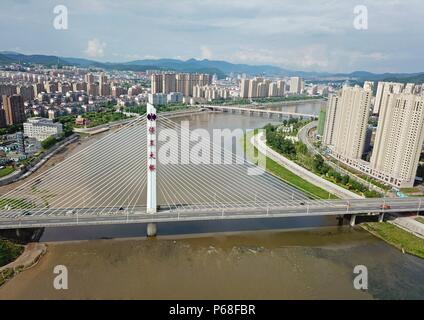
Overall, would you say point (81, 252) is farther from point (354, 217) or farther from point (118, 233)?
point (354, 217)

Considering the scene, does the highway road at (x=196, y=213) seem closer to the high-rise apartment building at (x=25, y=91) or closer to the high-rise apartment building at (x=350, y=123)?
the high-rise apartment building at (x=350, y=123)

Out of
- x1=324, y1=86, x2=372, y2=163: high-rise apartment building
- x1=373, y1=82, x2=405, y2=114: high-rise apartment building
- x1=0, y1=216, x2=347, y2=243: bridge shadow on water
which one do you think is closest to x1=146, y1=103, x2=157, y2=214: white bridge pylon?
x1=0, y1=216, x2=347, y2=243: bridge shadow on water

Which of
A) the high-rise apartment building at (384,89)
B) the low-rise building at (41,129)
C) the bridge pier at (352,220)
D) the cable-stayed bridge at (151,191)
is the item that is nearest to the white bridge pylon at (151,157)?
the cable-stayed bridge at (151,191)

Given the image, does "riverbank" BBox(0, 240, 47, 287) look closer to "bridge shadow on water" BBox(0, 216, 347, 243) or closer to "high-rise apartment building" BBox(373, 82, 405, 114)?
"bridge shadow on water" BBox(0, 216, 347, 243)

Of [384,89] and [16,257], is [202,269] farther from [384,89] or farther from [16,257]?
[384,89]

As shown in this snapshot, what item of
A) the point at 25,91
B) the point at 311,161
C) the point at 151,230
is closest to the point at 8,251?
the point at 151,230
